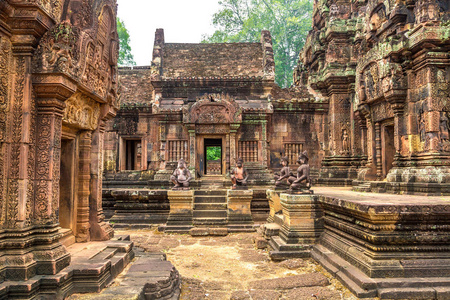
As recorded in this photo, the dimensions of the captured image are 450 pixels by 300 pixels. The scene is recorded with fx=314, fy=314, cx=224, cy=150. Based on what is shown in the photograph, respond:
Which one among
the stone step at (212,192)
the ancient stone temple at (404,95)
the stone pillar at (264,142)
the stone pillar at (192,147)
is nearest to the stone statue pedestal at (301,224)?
the ancient stone temple at (404,95)

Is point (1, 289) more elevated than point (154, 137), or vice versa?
point (154, 137)

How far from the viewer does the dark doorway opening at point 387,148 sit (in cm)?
915

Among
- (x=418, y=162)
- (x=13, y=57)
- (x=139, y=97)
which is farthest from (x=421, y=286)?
(x=139, y=97)

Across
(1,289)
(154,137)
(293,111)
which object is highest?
(293,111)

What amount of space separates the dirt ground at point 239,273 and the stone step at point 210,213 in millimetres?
1614

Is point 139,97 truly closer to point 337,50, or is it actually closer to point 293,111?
point 293,111

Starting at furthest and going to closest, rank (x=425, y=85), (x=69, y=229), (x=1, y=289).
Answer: (x=425, y=85) → (x=69, y=229) → (x=1, y=289)

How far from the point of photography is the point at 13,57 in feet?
11.9

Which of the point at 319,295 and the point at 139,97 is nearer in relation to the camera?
the point at 319,295

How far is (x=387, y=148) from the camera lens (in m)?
9.27

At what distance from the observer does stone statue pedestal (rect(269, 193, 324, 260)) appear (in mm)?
6543

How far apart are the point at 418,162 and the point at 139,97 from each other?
11566 millimetres

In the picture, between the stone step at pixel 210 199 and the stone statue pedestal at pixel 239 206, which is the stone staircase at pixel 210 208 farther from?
the stone statue pedestal at pixel 239 206

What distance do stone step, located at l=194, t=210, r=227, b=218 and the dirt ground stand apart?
1.61 meters
